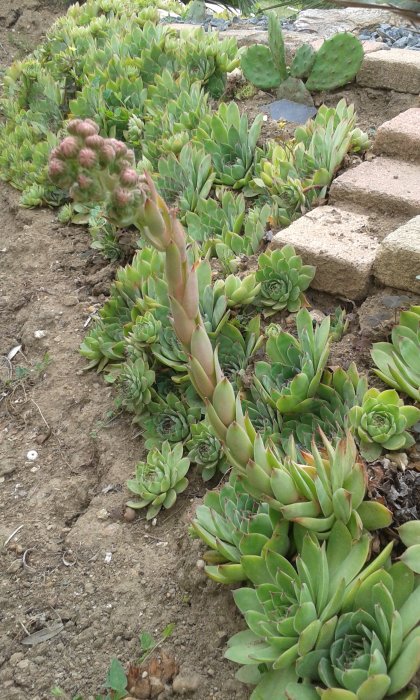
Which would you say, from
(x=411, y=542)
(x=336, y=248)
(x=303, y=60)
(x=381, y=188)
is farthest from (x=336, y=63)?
(x=411, y=542)

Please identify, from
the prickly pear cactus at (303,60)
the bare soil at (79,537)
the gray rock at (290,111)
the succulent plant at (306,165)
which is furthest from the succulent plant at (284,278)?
the prickly pear cactus at (303,60)

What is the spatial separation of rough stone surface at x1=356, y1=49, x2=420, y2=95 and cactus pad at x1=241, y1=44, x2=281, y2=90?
51cm

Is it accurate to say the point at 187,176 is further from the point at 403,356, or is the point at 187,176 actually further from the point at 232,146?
the point at 403,356

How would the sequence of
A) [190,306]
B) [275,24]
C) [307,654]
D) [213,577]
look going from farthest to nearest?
[275,24], [213,577], [307,654], [190,306]

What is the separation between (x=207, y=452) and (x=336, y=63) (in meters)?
2.56

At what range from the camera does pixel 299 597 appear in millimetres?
1740

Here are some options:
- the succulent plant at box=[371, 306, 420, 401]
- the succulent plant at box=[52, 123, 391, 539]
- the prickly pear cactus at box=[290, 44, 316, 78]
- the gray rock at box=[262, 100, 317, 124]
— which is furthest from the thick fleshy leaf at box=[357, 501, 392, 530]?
the prickly pear cactus at box=[290, 44, 316, 78]

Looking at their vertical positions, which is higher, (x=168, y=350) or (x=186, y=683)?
(x=168, y=350)

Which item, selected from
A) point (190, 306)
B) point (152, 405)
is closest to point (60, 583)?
point (152, 405)

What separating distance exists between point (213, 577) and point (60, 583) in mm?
673

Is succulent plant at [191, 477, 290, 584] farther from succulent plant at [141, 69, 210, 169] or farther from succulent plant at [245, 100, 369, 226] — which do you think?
succulent plant at [141, 69, 210, 169]

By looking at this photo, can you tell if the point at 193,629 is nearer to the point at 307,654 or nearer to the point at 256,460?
the point at 307,654

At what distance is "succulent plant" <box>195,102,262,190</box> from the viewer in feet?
11.6

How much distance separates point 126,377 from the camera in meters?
2.82
